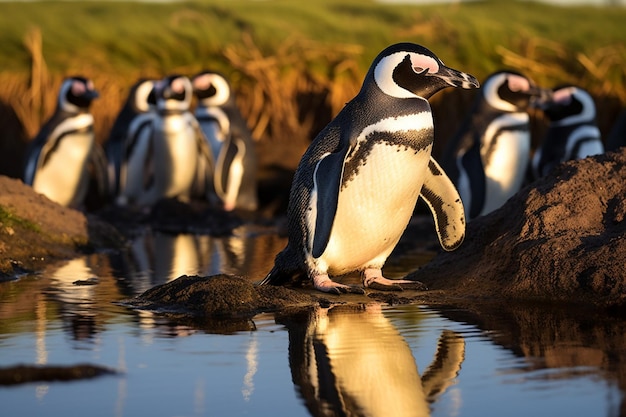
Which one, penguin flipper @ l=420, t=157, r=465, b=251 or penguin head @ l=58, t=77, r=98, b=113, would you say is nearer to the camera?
penguin flipper @ l=420, t=157, r=465, b=251

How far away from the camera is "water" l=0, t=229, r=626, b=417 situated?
3896 millimetres

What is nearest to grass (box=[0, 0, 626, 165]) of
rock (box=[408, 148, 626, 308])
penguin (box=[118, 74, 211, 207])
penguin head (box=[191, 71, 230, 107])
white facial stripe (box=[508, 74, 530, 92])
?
penguin head (box=[191, 71, 230, 107])

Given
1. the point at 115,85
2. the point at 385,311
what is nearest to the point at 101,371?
the point at 385,311

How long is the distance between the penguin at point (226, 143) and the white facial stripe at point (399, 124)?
307 inches

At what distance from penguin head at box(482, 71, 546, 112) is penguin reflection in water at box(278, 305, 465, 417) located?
21.5 feet

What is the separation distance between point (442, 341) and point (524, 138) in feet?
23.1

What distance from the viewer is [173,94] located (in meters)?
14.9

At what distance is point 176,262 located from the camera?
8852mm

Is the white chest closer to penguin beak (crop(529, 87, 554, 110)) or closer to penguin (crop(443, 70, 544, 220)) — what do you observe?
penguin (crop(443, 70, 544, 220))

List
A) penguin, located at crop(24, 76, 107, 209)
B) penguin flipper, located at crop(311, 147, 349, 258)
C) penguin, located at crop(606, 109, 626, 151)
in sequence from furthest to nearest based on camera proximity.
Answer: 1. penguin, located at crop(24, 76, 107, 209)
2. penguin, located at crop(606, 109, 626, 151)
3. penguin flipper, located at crop(311, 147, 349, 258)

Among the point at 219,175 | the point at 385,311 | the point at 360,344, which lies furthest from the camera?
the point at 219,175

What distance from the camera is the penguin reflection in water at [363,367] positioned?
3.94 m

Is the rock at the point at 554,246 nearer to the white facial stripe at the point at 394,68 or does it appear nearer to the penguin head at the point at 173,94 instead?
the white facial stripe at the point at 394,68

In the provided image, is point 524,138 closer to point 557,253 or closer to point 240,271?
point 240,271
